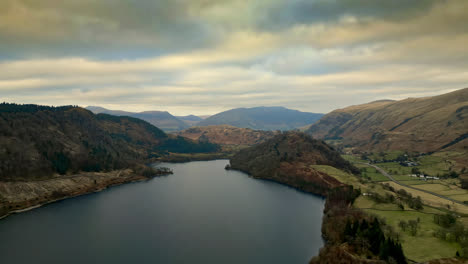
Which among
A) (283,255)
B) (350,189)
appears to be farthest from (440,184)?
(283,255)

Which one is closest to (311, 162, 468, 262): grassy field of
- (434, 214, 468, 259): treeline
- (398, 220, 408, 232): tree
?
(398, 220, 408, 232): tree

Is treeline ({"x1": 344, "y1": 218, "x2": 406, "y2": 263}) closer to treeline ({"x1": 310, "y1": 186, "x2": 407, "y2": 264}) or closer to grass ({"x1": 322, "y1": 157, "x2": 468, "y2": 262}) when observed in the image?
treeline ({"x1": 310, "y1": 186, "x2": 407, "y2": 264})

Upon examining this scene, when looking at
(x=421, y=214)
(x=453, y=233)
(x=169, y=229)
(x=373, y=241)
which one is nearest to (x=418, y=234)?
(x=453, y=233)

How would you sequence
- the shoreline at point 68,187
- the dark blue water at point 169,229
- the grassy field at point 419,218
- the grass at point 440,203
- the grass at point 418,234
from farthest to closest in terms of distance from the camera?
the shoreline at point 68,187 < the grass at point 440,203 < the dark blue water at point 169,229 < the grassy field at point 419,218 < the grass at point 418,234

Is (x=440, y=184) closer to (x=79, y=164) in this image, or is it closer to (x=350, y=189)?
(x=350, y=189)

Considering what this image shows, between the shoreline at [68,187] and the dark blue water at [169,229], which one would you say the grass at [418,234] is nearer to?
the dark blue water at [169,229]

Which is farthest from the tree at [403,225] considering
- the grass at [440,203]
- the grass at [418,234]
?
the grass at [440,203]
